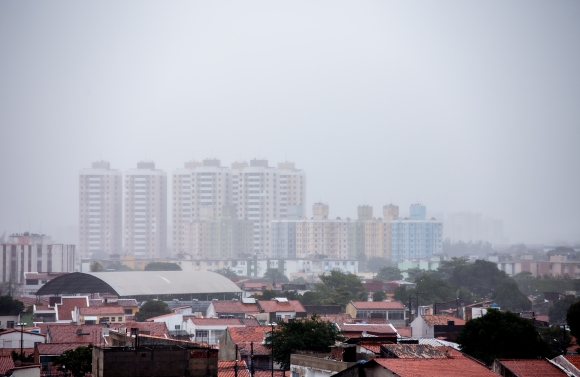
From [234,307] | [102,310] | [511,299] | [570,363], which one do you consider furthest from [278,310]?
[570,363]

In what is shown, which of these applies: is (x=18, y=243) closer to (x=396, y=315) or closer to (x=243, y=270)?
(x=243, y=270)

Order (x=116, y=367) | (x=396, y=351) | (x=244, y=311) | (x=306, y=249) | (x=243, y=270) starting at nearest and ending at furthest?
(x=116, y=367)
(x=396, y=351)
(x=244, y=311)
(x=243, y=270)
(x=306, y=249)

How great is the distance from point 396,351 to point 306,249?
325ft

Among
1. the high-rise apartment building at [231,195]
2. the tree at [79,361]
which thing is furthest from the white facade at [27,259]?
the high-rise apartment building at [231,195]

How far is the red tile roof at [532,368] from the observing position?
47.0ft

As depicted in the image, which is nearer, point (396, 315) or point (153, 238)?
point (396, 315)

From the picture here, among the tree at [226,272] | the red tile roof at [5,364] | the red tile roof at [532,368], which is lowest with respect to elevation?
the tree at [226,272]

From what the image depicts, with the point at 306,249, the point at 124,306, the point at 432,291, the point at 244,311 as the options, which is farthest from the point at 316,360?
the point at 306,249

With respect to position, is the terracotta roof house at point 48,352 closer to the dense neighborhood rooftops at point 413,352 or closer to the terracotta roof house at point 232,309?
the dense neighborhood rooftops at point 413,352

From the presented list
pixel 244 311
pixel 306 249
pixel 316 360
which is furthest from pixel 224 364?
pixel 306 249

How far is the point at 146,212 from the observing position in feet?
420

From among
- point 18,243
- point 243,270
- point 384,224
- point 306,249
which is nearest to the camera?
point 18,243

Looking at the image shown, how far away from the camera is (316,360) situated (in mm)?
13312

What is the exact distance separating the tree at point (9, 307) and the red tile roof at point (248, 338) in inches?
555
